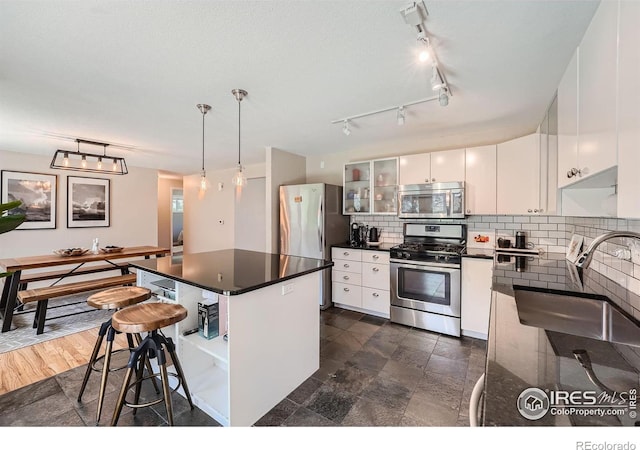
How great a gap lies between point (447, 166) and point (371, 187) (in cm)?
98

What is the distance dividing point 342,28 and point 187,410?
2.58m

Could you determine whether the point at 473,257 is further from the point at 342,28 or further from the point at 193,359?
the point at 193,359

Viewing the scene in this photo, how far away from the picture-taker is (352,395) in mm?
2000

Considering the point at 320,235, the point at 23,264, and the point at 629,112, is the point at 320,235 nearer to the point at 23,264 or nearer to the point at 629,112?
the point at 629,112

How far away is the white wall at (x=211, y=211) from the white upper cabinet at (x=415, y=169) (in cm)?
273

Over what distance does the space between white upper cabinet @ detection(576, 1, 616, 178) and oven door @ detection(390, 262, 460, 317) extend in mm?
1830

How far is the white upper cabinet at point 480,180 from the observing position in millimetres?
2955

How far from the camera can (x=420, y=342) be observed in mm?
2834

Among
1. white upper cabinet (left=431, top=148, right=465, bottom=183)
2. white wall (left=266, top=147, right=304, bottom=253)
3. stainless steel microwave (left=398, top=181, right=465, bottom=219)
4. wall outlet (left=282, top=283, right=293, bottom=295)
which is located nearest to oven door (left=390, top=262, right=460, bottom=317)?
stainless steel microwave (left=398, top=181, right=465, bottom=219)

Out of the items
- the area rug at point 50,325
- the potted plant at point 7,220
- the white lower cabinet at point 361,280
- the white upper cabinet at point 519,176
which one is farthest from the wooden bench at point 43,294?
the white upper cabinet at point 519,176

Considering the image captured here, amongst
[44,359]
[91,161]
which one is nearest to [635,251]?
[44,359]

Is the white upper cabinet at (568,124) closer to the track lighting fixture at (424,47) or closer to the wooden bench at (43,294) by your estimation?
the track lighting fixture at (424,47)
